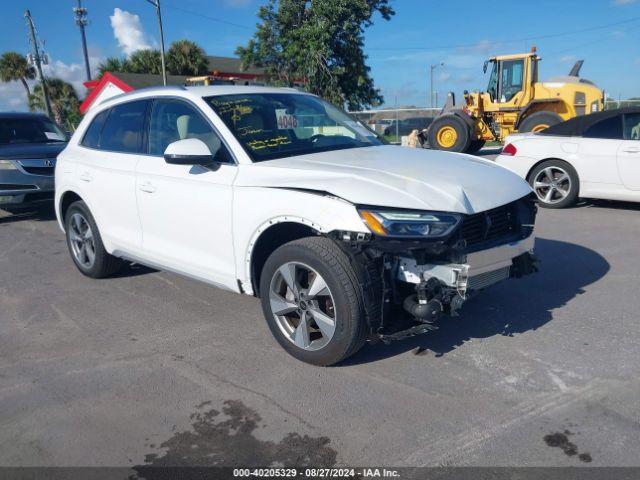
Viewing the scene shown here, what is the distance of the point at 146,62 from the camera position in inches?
1560

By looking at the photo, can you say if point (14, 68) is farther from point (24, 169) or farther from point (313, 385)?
point (313, 385)

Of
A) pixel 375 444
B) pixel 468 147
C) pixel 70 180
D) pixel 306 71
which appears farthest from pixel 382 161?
pixel 306 71

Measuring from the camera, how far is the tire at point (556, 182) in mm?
8359

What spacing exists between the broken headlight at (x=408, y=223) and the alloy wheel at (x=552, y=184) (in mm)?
5996

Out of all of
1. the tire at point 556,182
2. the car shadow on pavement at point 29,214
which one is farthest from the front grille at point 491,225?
the car shadow on pavement at point 29,214

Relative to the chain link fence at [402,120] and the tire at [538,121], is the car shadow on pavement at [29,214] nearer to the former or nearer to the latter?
the tire at [538,121]

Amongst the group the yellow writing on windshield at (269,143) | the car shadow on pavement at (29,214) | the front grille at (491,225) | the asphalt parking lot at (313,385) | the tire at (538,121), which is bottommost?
the asphalt parking lot at (313,385)

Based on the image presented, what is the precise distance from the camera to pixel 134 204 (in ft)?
15.6

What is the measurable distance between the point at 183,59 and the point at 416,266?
129 ft

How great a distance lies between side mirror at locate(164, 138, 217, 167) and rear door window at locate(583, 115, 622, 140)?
6.54m

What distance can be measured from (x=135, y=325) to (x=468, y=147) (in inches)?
577

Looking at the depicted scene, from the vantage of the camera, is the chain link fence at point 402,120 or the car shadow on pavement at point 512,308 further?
the chain link fence at point 402,120

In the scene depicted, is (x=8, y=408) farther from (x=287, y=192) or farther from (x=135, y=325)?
(x=287, y=192)

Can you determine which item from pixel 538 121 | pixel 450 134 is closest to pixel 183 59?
pixel 450 134
